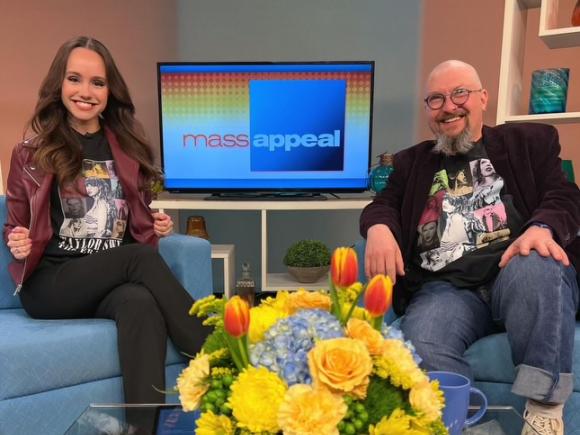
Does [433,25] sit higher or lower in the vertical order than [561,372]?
higher

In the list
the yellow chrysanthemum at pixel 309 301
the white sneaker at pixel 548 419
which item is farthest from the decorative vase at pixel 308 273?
the yellow chrysanthemum at pixel 309 301

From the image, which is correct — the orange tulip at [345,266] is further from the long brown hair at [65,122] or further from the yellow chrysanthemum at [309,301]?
the long brown hair at [65,122]

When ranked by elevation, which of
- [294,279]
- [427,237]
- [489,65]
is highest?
[489,65]

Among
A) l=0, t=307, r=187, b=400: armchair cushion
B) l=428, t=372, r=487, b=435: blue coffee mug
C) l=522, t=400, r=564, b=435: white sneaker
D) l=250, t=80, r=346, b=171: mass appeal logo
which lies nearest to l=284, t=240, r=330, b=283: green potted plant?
l=250, t=80, r=346, b=171: mass appeal logo

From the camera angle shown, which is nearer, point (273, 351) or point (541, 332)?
point (273, 351)

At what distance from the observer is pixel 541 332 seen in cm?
110

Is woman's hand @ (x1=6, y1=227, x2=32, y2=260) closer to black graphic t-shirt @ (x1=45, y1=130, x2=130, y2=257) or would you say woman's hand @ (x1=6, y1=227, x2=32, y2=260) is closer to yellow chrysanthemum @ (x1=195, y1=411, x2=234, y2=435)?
black graphic t-shirt @ (x1=45, y1=130, x2=130, y2=257)

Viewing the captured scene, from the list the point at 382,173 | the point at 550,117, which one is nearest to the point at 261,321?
the point at 550,117

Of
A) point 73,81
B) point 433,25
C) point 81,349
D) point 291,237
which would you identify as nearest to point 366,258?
point 81,349

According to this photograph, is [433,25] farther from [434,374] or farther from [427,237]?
[434,374]

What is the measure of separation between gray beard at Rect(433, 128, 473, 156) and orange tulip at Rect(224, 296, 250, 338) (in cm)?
113

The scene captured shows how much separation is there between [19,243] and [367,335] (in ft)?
3.85

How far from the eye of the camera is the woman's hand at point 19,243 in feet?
4.49

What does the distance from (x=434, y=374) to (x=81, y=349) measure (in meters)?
0.88
